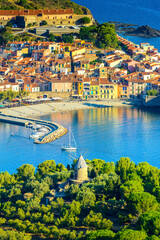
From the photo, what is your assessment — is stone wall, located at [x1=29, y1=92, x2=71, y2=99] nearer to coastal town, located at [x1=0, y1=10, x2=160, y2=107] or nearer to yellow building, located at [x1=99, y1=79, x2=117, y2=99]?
coastal town, located at [x1=0, y1=10, x2=160, y2=107]

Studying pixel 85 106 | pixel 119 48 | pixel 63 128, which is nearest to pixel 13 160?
pixel 63 128

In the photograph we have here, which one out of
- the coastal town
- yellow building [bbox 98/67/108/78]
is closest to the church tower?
the coastal town

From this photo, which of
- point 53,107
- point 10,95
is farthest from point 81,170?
point 10,95

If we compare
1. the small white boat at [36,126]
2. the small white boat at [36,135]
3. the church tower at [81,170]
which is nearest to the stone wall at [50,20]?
the small white boat at [36,126]

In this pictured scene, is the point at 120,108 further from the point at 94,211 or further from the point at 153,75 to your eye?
the point at 94,211

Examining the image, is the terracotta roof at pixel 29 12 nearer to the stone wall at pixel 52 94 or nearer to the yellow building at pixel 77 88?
the yellow building at pixel 77 88

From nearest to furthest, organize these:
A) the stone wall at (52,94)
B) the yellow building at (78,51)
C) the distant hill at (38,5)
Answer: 1. the stone wall at (52,94)
2. the yellow building at (78,51)
3. the distant hill at (38,5)

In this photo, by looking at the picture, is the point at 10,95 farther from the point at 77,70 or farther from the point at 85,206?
the point at 85,206
